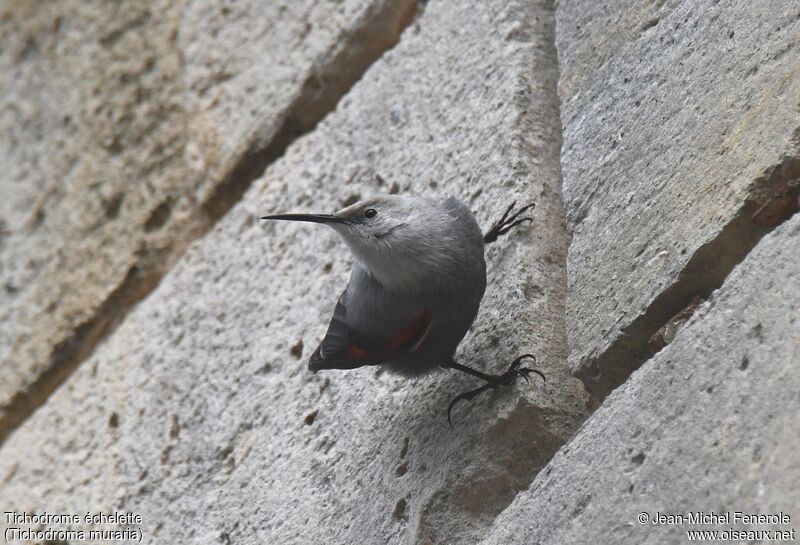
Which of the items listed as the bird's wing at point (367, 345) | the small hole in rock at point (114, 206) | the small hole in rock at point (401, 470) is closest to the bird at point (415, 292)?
the bird's wing at point (367, 345)

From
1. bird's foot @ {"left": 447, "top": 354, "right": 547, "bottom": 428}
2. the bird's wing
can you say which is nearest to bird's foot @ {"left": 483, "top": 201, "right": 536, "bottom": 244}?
the bird's wing

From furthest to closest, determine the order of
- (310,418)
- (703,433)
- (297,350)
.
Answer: (297,350)
(310,418)
(703,433)

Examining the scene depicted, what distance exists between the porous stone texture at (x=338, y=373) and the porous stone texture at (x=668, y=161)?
0.11 meters

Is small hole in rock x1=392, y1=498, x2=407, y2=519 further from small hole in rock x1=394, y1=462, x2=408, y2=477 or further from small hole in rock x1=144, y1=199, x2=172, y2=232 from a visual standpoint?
small hole in rock x1=144, y1=199, x2=172, y2=232

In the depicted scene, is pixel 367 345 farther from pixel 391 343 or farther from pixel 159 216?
pixel 159 216

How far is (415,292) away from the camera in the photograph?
2.28 meters

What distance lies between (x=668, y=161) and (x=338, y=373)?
0.94 metres

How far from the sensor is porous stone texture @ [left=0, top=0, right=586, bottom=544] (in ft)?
6.91

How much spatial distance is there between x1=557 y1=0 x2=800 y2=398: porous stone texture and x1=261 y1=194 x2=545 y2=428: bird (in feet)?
0.67

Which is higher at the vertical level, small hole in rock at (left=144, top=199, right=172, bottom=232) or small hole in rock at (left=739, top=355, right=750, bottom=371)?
small hole in rock at (left=739, top=355, right=750, bottom=371)

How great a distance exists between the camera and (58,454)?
3.10 m

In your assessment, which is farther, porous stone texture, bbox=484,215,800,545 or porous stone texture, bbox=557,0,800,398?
porous stone texture, bbox=557,0,800,398

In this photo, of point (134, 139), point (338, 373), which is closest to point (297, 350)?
point (338, 373)

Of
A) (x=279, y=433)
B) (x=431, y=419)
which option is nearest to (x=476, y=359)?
(x=431, y=419)
